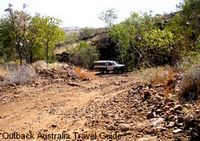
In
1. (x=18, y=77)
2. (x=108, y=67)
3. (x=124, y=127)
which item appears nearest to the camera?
(x=124, y=127)

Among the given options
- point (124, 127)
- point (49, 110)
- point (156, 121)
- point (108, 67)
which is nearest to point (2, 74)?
point (49, 110)

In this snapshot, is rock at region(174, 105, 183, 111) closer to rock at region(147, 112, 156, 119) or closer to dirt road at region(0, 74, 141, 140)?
rock at region(147, 112, 156, 119)

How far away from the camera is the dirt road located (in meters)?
9.26

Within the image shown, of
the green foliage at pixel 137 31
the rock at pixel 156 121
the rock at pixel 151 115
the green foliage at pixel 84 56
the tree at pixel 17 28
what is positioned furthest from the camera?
the green foliage at pixel 84 56

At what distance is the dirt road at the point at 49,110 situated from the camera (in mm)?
9256

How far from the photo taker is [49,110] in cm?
1195

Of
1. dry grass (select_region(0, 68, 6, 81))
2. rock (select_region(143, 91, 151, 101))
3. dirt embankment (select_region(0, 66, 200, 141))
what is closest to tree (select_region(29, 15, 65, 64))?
dry grass (select_region(0, 68, 6, 81))

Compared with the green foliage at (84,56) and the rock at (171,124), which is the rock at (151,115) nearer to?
the rock at (171,124)

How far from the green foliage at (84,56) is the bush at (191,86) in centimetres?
4306

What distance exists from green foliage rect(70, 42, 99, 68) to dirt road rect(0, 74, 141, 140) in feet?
114

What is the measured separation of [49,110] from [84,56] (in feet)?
135

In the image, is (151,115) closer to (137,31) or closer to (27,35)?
(27,35)

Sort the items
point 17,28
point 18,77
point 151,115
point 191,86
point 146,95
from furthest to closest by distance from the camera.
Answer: point 17,28, point 18,77, point 146,95, point 191,86, point 151,115

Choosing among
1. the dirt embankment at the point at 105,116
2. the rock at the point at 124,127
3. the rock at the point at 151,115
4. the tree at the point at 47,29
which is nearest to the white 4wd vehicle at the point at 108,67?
the tree at the point at 47,29
